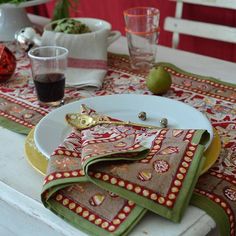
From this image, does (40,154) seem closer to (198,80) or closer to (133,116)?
(133,116)

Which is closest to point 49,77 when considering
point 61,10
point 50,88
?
point 50,88

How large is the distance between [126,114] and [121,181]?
264mm

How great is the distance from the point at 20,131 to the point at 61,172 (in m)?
0.25

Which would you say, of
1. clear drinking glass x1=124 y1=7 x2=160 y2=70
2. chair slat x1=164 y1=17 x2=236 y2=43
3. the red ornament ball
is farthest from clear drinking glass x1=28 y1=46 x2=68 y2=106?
chair slat x1=164 y1=17 x2=236 y2=43

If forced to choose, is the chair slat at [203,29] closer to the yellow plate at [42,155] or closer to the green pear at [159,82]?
the green pear at [159,82]

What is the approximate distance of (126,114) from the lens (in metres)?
0.88

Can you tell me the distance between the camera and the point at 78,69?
3.68ft

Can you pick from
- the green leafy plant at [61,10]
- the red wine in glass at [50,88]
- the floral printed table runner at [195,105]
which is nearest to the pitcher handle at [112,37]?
the floral printed table runner at [195,105]

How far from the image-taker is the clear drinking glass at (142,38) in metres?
1.15

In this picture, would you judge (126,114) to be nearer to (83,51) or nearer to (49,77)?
(49,77)

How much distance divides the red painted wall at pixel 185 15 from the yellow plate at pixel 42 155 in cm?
93

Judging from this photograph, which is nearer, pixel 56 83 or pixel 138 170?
pixel 138 170

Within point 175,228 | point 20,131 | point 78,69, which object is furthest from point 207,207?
point 78,69

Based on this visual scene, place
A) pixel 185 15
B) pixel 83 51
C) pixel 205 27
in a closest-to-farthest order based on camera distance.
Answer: pixel 83 51
pixel 205 27
pixel 185 15
